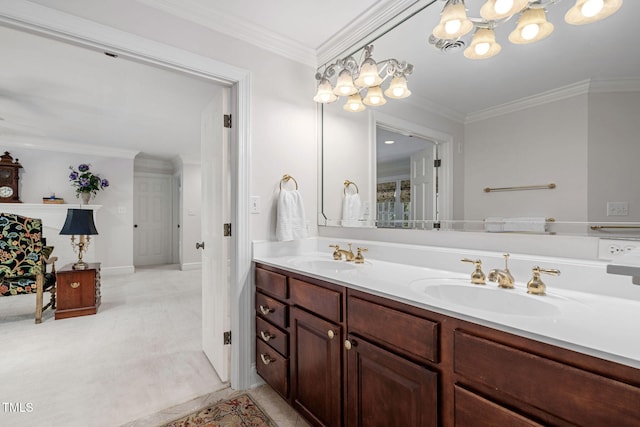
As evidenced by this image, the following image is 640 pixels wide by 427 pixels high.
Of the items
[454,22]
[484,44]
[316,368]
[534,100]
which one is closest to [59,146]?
[316,368]

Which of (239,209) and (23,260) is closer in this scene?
(239,209)

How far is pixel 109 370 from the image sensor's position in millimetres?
2119

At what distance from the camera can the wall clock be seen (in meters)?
4.44

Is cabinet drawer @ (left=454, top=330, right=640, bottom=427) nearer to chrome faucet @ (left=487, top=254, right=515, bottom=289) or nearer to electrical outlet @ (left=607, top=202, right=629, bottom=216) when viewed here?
chrome faucet @ (left=487, top=254, right=515, bottom=289)

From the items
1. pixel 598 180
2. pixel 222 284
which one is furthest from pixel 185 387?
pixel 598 180

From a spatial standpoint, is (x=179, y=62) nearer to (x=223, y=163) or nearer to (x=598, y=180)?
(x=223, y=163)

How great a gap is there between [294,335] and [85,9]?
6.26 ft

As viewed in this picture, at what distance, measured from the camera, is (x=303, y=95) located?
7.28 feet

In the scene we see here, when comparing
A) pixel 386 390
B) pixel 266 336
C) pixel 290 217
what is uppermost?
pixel 290 217

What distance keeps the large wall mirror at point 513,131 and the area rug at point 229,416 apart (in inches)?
49.9

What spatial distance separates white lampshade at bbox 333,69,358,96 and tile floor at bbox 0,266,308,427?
1955 mm

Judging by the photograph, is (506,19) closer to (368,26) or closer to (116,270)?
(368,26)

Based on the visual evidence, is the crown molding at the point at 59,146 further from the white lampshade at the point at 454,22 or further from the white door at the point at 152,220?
the white lampshade at the point at 454,22

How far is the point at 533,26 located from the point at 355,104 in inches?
41.3
